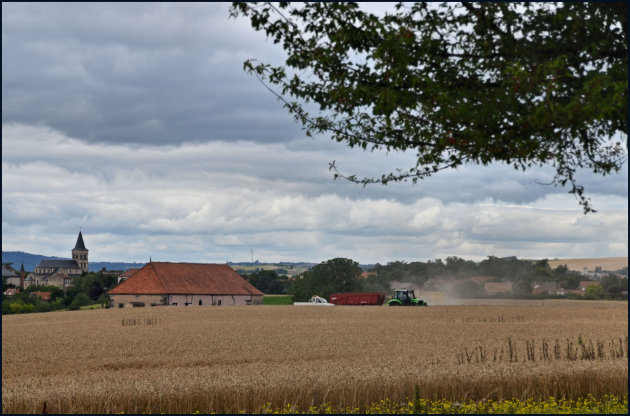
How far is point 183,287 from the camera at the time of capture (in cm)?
8381

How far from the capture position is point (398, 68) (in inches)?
463

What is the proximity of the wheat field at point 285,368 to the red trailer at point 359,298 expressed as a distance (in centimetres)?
3232

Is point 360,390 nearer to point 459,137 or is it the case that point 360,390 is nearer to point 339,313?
point 459,137

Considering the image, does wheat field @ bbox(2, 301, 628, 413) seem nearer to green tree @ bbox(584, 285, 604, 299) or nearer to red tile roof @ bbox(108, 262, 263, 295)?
red tile roof @ bbox(108, 262, 263, 295)

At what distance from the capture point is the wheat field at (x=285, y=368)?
12.8 metres

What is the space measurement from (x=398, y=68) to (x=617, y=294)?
95.8 m

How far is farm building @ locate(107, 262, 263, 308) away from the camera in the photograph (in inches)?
3179

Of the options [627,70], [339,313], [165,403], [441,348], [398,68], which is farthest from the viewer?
[339,313]

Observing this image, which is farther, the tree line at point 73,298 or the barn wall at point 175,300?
the tree line at point 73,298

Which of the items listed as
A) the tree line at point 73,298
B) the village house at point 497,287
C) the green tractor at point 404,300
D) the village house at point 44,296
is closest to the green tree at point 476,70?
the green tractor at point 404,300

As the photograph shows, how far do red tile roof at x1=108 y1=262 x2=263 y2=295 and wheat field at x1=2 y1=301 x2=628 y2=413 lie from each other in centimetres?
4508

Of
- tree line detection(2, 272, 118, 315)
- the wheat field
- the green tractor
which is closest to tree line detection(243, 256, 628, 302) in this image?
the green tractor

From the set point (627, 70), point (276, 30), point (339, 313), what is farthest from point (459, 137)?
point (339, 313)

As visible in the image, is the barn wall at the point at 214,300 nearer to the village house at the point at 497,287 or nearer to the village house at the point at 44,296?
the village house at the point at 497,287
